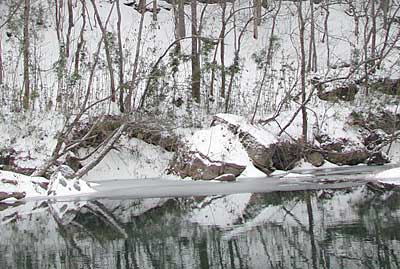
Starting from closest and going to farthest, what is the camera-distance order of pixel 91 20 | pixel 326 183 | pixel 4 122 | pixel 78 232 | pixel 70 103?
pixel 78 232
pixel 326 183
pixel 4 122
pixel 70 103
pixel 91 20

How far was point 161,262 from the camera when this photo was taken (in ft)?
22.1

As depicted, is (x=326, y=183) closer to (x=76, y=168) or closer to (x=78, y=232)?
(x=78, y=232)

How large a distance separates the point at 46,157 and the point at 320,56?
1798 centimetres

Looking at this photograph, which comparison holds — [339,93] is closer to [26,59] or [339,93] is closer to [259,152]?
[259,152]

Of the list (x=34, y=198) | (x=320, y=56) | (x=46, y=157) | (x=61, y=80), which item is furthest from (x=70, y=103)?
(x=320, y=56)

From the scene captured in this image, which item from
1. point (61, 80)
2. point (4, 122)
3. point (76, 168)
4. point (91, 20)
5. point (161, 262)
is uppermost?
point (91, 20)

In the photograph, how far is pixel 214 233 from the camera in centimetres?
852

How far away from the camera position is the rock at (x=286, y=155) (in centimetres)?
1962

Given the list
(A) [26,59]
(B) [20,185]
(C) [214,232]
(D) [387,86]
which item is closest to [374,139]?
(D) [387,86]

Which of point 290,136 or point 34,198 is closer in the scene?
point 34,198

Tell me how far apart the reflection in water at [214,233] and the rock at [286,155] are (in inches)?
260

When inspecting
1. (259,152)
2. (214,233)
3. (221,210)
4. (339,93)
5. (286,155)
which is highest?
(339,93)

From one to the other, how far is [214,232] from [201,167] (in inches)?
367

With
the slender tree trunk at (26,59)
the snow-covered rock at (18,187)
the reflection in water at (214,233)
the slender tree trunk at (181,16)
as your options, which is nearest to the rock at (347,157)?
the reflection in water at (214,233)
